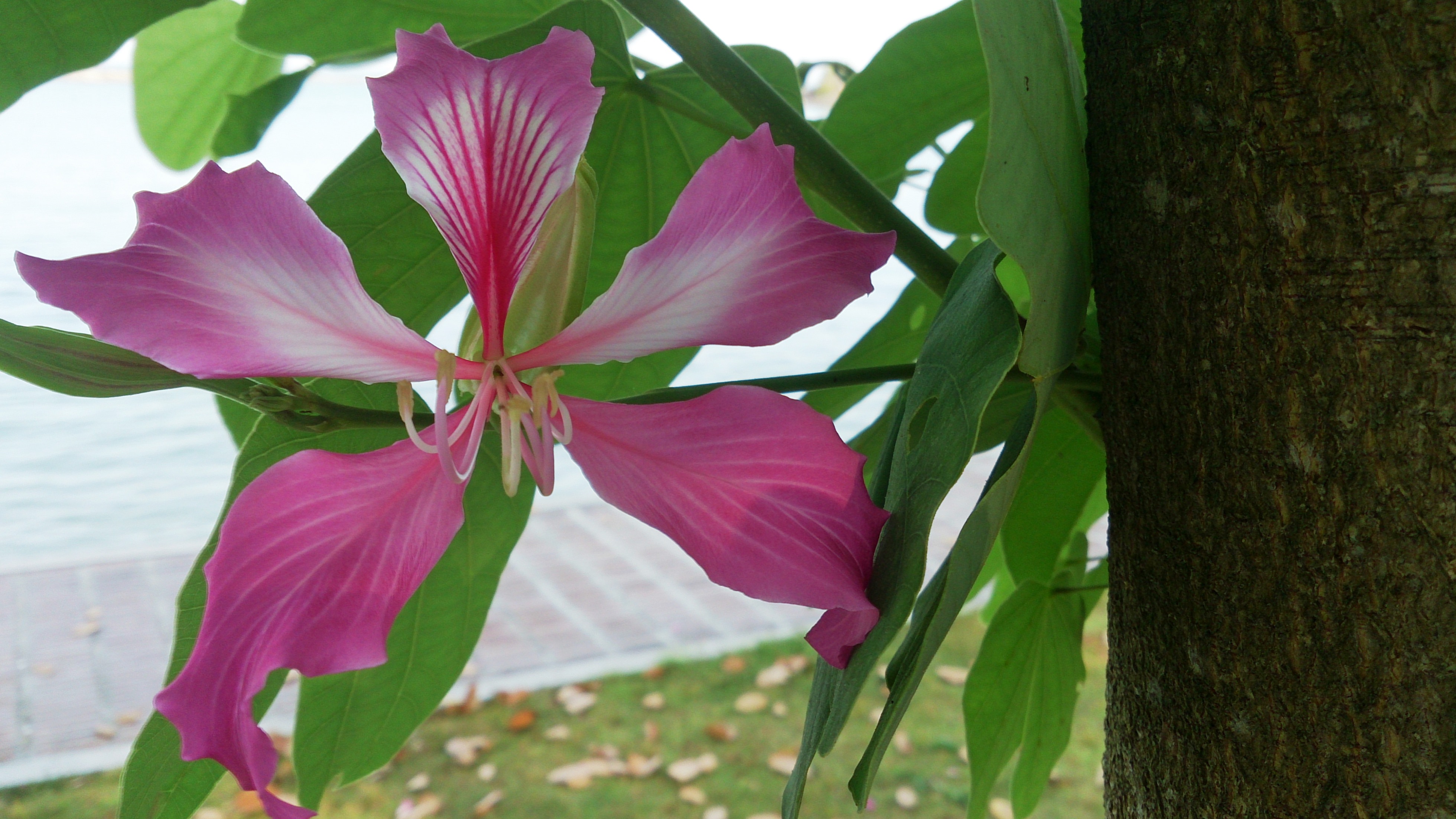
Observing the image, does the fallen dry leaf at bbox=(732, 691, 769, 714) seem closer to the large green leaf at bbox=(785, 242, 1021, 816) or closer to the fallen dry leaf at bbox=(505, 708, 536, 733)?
the fallen dry leaf at bbox=(505, 708, 536, 733)

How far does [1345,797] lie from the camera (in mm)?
276

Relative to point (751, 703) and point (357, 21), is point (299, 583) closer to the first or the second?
point (357, 21)

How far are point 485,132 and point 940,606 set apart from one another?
15cm

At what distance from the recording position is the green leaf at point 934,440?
25cm

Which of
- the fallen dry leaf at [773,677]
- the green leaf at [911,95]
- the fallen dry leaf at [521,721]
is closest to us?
the green leaf at [911,95]

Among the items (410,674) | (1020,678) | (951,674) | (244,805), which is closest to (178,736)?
(410,674)

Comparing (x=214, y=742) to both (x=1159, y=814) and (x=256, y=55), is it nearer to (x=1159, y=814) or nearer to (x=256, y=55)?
(x=1159, y=814)

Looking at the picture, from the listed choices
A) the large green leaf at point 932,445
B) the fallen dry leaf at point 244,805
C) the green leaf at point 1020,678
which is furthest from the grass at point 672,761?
the large green leaf at point 932,445

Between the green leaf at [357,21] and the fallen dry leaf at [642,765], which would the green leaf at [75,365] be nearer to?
the green leaf at [357,21]

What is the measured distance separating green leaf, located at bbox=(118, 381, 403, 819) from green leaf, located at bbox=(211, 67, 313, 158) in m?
0.22

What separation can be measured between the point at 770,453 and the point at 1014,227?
0.25ft

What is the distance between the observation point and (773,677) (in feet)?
6.93

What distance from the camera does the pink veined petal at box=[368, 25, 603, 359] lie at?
0.78ft

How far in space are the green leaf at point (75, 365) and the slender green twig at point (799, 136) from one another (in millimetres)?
168
